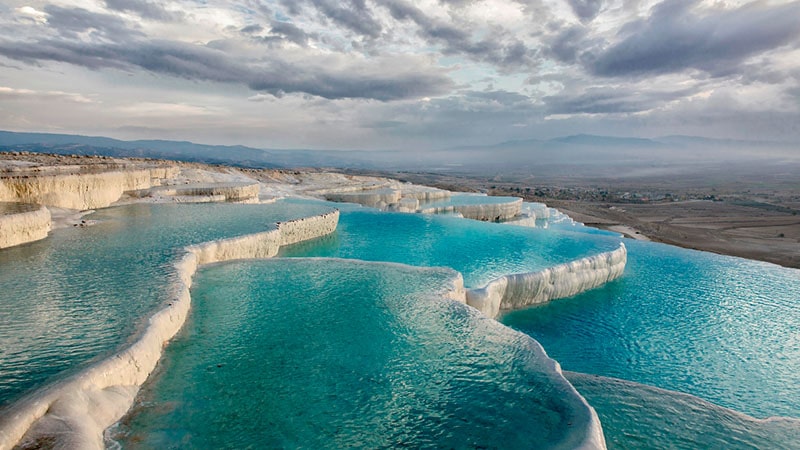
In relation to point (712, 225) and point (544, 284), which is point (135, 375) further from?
point (712, 225)

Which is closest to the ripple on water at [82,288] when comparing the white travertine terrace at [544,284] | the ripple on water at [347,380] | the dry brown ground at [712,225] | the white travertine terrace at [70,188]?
the ripple on water at [347,380]

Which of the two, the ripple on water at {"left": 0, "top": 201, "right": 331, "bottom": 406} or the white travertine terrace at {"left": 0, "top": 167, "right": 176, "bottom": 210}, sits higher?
the white travertine terrace at {"left": 0, "top": 167, "right": 176, "bottom": 210}

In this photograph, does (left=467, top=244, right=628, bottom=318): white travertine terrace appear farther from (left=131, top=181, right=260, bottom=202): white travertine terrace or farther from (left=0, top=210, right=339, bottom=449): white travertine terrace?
(left=131, top=181, right=260, bottom=202): white travertine terrace

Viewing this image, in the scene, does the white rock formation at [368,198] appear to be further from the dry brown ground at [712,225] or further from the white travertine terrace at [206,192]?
the dry brown ground at [712,225]

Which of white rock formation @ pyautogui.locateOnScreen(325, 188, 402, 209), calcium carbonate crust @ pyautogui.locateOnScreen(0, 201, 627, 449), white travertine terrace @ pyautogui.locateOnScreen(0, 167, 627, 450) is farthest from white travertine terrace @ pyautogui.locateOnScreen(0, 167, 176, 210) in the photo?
white rock formation @ pyautogui.locateOnScreen(325, 188, 402, 209)

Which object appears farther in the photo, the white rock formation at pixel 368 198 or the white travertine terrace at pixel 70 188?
the white rock formation at pixel 368 198

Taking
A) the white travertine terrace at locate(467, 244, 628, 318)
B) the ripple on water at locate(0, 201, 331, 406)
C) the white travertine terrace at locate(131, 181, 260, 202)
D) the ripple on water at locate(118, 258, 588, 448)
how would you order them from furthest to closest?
the white travertine terrace at locate(131, 181, 260, 202), the white travertine terrace at locate(467, 244, 628, 318), the ripple on water at locate(0, 201, 331, 406), the ripple on water at locate(118, 258, 588, 448)
